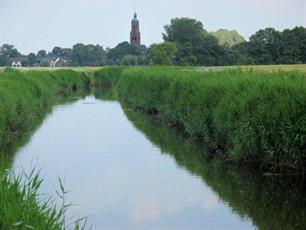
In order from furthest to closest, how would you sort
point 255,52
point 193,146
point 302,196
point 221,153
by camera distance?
point 255,52
point 193,146
point 221,153
point 302,196

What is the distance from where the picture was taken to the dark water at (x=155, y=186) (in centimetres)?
995

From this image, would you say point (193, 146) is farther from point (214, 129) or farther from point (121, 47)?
point (121, 47)

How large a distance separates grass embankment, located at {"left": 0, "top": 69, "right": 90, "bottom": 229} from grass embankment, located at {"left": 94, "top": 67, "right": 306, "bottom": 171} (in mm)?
4465

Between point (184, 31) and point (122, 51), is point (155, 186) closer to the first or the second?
point (184, 31)

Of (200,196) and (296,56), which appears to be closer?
(200,196)

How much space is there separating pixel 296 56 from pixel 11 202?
2121 inches

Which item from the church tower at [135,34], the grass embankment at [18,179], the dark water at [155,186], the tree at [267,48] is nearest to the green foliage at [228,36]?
the church tower at [135,34]

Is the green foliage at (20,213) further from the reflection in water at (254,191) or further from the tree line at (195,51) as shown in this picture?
the tree line at (195,51)

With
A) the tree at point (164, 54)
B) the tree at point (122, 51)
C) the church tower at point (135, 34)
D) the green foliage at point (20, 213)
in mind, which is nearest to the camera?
the green foliage at point (20, 213)

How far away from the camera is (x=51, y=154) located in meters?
16.4

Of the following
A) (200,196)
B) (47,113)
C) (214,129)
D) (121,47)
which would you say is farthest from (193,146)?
(121,47)

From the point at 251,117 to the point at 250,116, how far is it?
0.32 feet

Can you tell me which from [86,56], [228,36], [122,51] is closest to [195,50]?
[228,36]

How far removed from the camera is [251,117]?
1340 cm
